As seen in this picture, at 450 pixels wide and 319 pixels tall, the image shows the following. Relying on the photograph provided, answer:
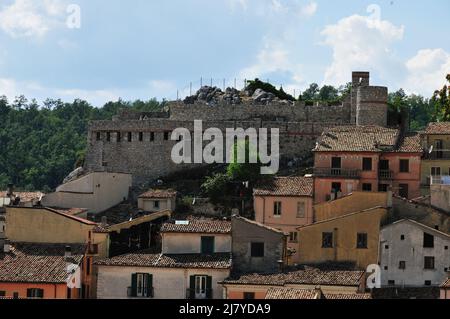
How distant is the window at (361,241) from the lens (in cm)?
5266

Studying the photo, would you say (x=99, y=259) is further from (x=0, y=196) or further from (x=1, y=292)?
(x=0, y=196)

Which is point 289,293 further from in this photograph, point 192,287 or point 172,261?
point 172,261

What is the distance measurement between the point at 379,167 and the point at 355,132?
318 centimetres

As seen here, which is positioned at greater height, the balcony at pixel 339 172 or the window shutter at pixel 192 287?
the balcony at pixel 339 172

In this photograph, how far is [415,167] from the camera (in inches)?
2544

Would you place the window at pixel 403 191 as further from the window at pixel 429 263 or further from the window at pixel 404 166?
the window at pixel 429 263

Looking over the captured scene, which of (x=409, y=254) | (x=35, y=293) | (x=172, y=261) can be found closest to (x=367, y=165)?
(x=409, y=254)

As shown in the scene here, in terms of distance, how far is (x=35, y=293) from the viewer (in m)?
50.7

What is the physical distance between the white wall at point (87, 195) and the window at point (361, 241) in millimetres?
20244

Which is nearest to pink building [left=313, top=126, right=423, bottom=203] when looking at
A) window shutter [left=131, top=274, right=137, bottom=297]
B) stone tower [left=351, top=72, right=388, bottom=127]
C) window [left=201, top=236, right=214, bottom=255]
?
window [left=201, top=236, right=214, bottom=255]

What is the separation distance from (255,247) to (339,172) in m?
12.8

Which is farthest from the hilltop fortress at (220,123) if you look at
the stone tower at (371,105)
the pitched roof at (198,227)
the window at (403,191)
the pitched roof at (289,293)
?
the pitched roof at (289,293)

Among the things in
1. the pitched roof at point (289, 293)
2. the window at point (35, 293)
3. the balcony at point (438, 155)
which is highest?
the balcony at point (438, 155)

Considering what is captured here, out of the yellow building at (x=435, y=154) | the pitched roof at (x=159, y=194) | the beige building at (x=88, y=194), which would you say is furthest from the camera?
the pitched roof at (x=159, y=194)
